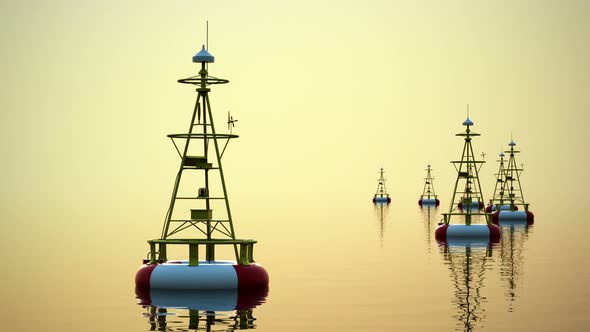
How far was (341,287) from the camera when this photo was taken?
5109cm

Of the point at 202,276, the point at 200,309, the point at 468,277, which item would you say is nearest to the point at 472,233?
the point at 468,277

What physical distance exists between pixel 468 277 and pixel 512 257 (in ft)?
50.1

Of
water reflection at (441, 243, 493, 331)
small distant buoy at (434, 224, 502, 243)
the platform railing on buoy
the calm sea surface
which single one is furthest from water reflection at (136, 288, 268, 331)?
small distant buoy at (434, 224, 502, 243)

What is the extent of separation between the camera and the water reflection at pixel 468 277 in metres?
38.6

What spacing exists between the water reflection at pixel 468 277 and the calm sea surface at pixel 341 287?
2.1 inches

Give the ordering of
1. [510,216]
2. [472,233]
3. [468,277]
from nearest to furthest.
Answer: [468,277]
[472,233]
[510,216]

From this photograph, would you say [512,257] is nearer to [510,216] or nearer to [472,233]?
[472,233]

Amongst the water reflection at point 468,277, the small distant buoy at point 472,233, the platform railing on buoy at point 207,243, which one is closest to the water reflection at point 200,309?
the platform railing on buoy at point 207,243

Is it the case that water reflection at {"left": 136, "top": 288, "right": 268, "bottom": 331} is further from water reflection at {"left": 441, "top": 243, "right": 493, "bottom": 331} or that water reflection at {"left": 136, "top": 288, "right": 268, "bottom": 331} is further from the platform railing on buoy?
water reflection at {"left": 441, "top": 243, "right": 493, "bottom": 331}

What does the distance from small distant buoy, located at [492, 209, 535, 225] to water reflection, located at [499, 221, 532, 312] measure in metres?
3.92

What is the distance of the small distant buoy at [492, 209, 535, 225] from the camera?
118938mm

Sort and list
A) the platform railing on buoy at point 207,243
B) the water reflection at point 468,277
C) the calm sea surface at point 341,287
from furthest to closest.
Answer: the platform railing on buoy at point 207,243
the water reflection at point 468,277
the calm sea surface at point 341,287

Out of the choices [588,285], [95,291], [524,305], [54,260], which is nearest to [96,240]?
[54,260]

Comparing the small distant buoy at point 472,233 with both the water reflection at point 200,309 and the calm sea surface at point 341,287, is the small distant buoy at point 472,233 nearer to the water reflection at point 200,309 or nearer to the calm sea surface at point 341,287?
the calm sea surface at point 341,287
